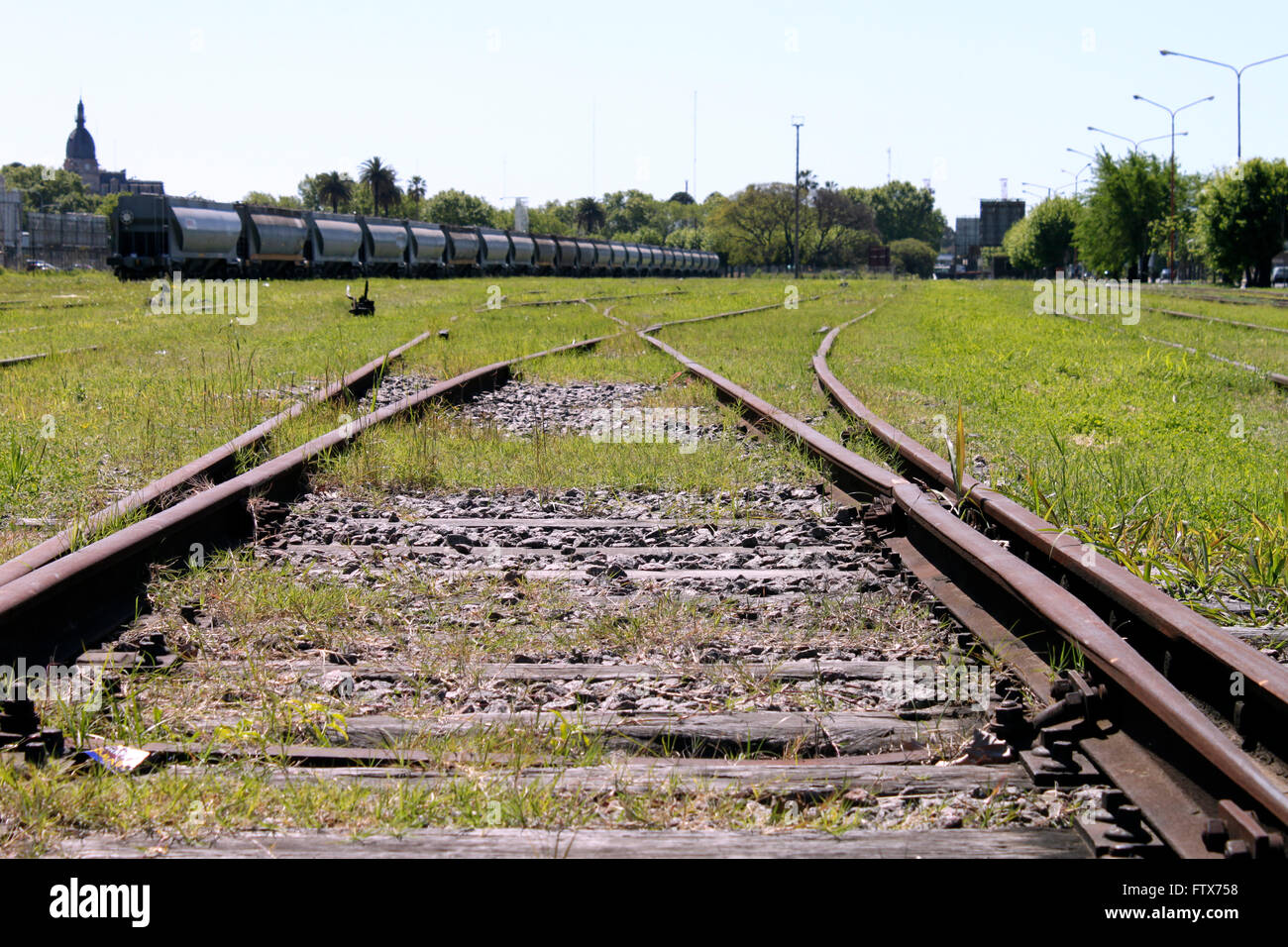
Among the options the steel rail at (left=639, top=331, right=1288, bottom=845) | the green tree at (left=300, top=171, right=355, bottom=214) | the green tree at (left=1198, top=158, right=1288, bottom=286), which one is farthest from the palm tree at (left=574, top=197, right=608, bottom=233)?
the steel rail at (left=639, top=331, right=1288, bottom=845)

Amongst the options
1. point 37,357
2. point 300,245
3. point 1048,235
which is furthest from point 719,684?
point 1048,235

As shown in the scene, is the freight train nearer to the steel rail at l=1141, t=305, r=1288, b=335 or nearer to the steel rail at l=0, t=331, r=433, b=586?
the steel rail at l=1141, t=305, r=1288, b=335

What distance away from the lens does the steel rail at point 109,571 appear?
121 inches

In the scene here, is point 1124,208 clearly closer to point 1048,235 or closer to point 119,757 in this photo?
point 1048,235

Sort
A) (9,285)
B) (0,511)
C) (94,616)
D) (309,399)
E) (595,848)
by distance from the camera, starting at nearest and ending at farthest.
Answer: (595,848) < (94,616) < (0,511) < (309,399) < (9,285)

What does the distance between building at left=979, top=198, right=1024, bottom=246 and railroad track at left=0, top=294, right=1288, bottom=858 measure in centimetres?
20144

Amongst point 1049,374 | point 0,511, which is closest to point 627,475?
point 0,511

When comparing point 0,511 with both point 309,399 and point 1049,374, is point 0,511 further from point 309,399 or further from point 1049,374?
point 1049,374

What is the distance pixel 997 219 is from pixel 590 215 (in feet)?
251

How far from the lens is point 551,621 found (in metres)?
3.67

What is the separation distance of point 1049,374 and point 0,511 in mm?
9483

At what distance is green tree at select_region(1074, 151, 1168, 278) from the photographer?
75938 millimetres

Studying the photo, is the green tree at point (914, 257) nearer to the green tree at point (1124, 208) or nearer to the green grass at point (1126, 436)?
the green tree at point (1124, 208)
